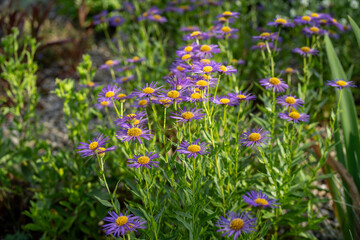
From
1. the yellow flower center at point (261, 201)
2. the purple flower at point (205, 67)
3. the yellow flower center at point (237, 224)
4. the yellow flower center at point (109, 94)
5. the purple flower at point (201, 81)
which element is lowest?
the yellow flower center at point (237, 224)

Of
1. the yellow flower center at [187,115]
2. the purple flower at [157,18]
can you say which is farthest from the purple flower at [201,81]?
the purple flower at [157,18]

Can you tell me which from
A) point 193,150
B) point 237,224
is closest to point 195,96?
point 193,150

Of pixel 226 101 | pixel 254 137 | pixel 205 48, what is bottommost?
pixel 254 137

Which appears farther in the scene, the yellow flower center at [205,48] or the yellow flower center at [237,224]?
the yellow flower center at [205,48]

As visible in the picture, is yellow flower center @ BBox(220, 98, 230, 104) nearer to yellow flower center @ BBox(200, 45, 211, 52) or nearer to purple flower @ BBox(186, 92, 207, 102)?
purple flower @ BBox(186, 92, 207, 102)

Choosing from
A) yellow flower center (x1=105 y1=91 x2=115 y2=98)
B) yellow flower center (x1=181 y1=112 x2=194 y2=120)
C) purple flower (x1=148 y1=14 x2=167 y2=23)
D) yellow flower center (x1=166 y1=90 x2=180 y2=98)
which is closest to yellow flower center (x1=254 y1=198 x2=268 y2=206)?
yellow flower center (x1=181 y1=112 x2=194 y2=120)

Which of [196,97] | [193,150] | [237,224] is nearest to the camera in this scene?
[237,224]

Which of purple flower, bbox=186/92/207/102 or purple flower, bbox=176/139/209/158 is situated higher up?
purple flower, bbox=186/92/207/102

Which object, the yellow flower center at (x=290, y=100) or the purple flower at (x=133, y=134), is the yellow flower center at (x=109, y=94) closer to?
the purple flower at (x=133, y=134)

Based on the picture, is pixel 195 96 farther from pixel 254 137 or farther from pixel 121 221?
pixel 121 221

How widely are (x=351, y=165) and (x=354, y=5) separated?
2.30 meters

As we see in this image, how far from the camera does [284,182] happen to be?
57.2 inches

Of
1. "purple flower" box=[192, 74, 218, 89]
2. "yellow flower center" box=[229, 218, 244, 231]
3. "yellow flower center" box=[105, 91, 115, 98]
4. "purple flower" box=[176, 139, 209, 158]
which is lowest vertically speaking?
"yellow flower center" box=[229, 218, 244, 231]

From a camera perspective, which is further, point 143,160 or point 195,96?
point 195,96
